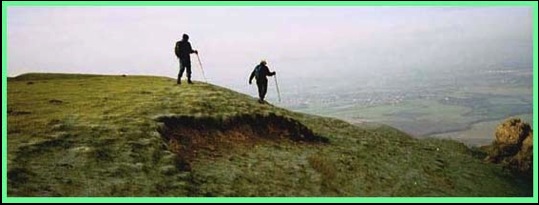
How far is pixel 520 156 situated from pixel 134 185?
21366 mm

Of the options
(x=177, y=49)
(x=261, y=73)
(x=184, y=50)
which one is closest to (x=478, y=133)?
(x=261, y=73)

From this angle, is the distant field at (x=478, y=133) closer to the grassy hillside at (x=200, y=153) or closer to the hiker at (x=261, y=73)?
the grassy hillside at (x=200, y=153)

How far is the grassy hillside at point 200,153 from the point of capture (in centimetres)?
2033

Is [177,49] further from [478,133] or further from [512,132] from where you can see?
[478,133]

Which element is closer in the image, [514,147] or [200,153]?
[200,153]

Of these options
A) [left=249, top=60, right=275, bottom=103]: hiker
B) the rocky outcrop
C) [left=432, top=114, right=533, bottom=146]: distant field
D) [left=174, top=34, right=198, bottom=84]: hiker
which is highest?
[left=174, top=34, right=198, bottom=84]: hiker

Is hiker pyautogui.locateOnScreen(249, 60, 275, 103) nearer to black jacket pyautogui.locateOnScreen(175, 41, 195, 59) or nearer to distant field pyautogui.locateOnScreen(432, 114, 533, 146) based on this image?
black jacket pyautogui.locateOnScreen(175, 41, 195, 59)

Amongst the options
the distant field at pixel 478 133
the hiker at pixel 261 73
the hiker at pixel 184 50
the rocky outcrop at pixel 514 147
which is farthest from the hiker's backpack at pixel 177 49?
the distant field at pixel 478 133

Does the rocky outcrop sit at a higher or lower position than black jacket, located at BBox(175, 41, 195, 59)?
lower

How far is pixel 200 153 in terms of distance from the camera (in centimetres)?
2423

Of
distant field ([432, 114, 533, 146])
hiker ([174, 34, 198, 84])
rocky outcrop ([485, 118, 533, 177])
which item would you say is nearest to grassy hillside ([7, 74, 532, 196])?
rocky outcrop ([485, 118, 533, 177])

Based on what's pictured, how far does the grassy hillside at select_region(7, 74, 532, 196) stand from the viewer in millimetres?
20328

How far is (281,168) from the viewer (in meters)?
24.0

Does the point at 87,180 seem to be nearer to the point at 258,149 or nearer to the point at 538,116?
the point at 258,149
